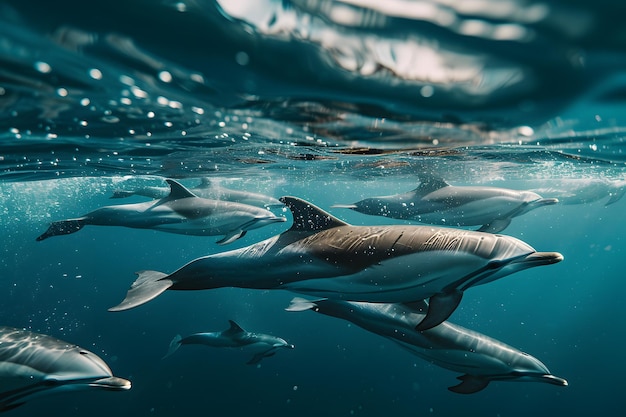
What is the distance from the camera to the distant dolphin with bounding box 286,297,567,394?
667 cm

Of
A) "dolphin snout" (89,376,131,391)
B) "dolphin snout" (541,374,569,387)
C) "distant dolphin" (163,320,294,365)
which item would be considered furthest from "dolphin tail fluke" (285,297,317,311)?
"distant dolphin" (163,320,294,365)

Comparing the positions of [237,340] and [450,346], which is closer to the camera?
[450,346]

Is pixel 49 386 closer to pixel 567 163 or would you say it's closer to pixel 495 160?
pixel 495 160

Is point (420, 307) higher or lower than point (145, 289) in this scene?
higher

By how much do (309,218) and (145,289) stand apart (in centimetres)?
249

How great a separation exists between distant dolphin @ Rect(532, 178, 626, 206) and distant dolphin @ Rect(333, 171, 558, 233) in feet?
47.8

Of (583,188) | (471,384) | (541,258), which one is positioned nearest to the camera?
(541,258)

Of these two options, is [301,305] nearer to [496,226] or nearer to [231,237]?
[231,237]

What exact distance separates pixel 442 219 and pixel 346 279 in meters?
5.40

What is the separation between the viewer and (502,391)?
24141mm

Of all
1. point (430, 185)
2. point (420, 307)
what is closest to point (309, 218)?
point (420, 307)

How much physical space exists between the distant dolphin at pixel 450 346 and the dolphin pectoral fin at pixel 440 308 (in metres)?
1.85

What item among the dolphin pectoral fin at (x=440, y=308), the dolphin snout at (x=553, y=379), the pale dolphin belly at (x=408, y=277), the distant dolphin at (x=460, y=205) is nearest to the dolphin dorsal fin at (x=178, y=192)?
the distant dolphin at (x=460, y=205)

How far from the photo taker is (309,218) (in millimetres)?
5414
